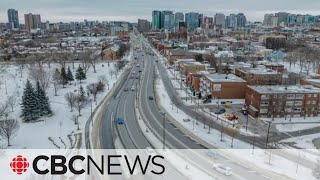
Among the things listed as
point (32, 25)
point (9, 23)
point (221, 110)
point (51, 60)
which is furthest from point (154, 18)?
point (221, 110)

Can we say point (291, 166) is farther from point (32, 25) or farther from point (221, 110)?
point (32, 25)

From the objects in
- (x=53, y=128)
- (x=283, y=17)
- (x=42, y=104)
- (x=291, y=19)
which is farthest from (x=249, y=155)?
(x=291, y=19)

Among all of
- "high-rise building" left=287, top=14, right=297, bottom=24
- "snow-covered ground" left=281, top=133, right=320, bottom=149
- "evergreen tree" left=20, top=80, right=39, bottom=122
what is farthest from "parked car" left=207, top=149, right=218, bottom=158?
"high-rise building" left=287, top=14, right=297, bottom=24

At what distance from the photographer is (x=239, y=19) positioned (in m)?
184

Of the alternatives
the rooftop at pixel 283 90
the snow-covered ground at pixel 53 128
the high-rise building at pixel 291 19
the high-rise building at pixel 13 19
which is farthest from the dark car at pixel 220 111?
the high-rise building at pixel 291 19

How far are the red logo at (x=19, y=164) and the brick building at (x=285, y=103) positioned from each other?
17.2 m

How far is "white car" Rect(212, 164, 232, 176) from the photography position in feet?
50.6

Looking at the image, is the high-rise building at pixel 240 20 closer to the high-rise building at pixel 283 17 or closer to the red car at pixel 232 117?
the high-rise building at pixel 283 17

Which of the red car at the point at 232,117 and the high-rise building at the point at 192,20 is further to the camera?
the high-rise building at the point at 192,20

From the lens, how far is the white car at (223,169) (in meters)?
15.4

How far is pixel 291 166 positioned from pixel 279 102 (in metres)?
9.12

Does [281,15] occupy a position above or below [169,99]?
above

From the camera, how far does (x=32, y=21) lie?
166m

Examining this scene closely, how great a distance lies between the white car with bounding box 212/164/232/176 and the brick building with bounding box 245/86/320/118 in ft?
33.2
